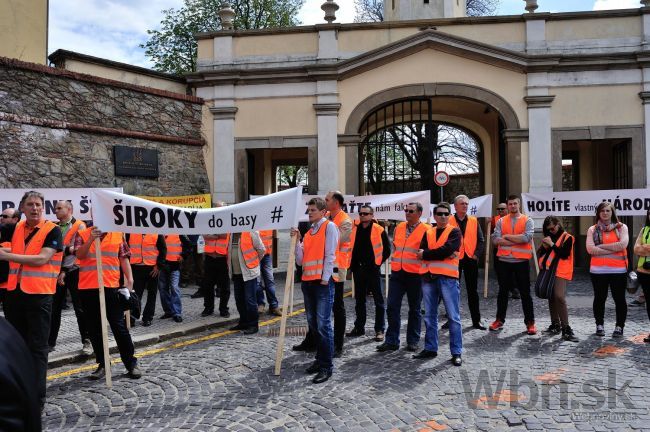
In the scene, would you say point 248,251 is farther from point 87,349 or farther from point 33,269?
point 33,269

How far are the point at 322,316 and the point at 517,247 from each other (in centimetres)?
359

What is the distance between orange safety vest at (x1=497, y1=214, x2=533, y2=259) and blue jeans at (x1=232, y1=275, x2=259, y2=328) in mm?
3679

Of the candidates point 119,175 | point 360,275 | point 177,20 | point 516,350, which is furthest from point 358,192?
point 177,20

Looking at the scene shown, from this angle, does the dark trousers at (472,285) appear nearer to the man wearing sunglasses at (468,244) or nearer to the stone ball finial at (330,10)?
the man wearing sunglasses at (468,244)

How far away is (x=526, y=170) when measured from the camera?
14.8 meters

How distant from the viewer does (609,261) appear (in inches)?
281

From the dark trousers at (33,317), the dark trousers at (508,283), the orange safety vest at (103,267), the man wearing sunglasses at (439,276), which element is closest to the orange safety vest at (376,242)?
the man wearing sunglasses at (439,276)

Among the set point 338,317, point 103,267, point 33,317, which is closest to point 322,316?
point 338,317

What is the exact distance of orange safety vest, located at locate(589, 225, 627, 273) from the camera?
7.11 metres

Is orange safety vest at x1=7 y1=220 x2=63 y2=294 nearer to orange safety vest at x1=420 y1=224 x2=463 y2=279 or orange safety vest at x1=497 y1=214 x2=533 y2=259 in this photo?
orange safety vest at x1=420 y1=224 x2=463 y2=279

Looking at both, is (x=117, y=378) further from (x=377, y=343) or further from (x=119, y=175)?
(x=119, y=175)

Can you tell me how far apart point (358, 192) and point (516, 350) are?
925cm

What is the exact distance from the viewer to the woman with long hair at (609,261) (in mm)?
7105

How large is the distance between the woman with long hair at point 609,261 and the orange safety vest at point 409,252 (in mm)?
2518
